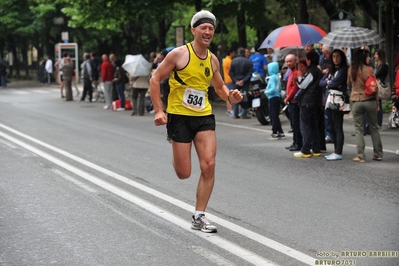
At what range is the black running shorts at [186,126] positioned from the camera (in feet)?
25.7

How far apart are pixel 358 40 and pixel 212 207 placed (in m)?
5.98

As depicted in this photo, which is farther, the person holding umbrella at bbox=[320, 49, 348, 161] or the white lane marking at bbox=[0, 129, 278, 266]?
the person holding umbrella at bbox=[320, 49, 348, 161]

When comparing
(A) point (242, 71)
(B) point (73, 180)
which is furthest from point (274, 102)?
(B) point (73, 180)

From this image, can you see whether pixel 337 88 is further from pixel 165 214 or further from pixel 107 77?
pixel 107 77

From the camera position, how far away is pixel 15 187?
34.6ft

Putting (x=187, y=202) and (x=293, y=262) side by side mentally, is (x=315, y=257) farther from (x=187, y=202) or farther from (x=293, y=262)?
(x=187, y=202)

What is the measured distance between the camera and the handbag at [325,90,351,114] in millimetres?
13125

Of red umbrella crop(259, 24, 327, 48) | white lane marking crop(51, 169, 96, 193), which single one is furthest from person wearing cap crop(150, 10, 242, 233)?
red umbrella crop(259, 24, 327, 48)

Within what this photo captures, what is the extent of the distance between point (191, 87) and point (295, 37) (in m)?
8.47

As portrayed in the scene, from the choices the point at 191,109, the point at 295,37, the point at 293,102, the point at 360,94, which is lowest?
the point at 293,102

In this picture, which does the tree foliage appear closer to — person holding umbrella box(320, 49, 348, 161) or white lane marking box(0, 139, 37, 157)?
person holding umbrella box(320, 49, 348, 161)

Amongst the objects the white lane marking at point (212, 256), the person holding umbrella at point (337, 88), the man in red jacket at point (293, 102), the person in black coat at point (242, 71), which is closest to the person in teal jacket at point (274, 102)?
the man in red jacket at point (293, 102)

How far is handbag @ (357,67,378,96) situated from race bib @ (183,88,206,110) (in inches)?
214

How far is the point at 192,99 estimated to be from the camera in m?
7.82
